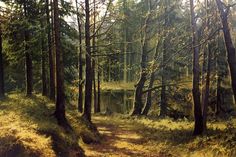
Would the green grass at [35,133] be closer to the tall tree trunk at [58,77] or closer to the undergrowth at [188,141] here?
the tall tree trunk at [58,77]

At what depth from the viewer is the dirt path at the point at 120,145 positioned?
677 inches

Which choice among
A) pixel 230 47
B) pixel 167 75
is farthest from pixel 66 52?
pixel 230 47

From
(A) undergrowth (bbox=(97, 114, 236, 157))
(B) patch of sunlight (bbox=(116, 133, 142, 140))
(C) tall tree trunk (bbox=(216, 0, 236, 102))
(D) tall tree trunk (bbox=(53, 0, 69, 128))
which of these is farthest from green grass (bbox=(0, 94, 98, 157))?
(C) tall tree trunk (bbox=(216, 0, 236, 102))

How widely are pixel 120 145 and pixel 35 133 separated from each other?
6.20m

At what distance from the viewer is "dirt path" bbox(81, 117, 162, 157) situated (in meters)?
17.2

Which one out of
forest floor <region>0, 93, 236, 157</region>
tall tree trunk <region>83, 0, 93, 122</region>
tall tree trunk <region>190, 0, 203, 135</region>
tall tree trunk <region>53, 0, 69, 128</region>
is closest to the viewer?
forest floor <region>0, 93, 236, 157</region>

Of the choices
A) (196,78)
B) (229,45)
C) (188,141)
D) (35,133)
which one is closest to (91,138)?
(188,141)

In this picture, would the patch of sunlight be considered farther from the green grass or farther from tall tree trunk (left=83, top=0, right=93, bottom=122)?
tall tree trunk (left=83, top=0, right=93, bottom=122)

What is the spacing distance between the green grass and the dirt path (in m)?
0.97

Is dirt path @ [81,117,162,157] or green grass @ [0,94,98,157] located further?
dirt path @ [81,117,162,157]

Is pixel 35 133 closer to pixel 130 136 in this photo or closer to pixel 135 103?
pixel 130 136

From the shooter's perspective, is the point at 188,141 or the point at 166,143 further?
the point at 166,143

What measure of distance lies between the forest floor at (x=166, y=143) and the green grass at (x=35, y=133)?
1365mm

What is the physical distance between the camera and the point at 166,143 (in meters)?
19.0
